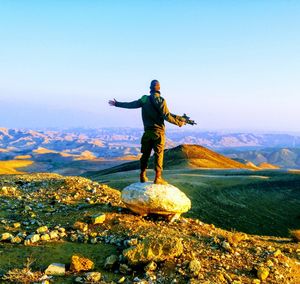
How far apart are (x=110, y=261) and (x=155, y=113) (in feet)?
15.5

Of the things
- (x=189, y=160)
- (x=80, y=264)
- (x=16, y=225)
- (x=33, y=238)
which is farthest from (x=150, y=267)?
(x=189, y=160)

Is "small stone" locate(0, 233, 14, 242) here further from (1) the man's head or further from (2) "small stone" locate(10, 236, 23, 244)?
(1) the man's head

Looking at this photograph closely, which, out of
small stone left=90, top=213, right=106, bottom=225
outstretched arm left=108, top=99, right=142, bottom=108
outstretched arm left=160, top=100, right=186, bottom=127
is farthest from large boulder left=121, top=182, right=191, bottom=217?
outstretched arm left=108, top=99, right=142, bottom=108

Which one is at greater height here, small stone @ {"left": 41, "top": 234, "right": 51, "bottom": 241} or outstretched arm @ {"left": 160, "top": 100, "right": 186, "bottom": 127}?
outstretched arm @ {"left": 160, "top": 100, "right": 186, "bottom": 127}

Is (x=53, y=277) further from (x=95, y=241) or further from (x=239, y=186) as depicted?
(x=239, y=186)

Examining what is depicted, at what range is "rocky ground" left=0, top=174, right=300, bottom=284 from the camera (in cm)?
819

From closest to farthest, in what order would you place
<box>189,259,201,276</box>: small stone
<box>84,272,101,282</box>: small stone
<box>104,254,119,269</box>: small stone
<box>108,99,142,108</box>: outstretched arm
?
<box>84,272,101,282</box>: small stone < <box>189,259,201,276</box>: small stone < <box>104,254,119,269</box>: small stone < <box>108,99,142,108</box>: outstretched arm

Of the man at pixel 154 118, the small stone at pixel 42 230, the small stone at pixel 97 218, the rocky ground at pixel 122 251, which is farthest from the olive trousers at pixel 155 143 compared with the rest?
the small stone at pixel 42 230

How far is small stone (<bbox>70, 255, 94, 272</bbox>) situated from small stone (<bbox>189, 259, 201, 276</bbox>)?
6.85 feet

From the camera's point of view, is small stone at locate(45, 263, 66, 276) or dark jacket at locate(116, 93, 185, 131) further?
dark jacket at locate(116, 93, 185, 131)

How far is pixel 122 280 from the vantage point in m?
7.96

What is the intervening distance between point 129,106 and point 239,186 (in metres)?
22.5

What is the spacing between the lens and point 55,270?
8109 millimetres

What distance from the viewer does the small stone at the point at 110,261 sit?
8539mm
